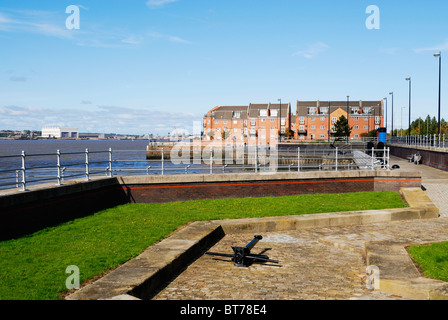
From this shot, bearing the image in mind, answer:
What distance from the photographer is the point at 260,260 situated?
8.95 metres

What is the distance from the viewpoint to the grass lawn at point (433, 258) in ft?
24.2

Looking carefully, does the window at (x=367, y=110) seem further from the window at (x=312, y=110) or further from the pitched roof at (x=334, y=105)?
the window at (x=312, y=110)

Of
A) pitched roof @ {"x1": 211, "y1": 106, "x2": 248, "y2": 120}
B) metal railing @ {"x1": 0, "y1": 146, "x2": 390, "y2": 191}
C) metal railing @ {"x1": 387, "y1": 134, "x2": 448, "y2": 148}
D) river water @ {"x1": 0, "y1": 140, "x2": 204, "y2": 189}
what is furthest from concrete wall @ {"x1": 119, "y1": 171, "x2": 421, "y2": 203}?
pitched roof @ {"x1": 211, "y1": 106, "x2": 248, "y2": 120}

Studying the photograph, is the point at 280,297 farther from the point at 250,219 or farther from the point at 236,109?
the point at 236,109

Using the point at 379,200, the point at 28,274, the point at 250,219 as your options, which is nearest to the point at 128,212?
the point at 250,219

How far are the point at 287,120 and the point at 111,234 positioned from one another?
116 m

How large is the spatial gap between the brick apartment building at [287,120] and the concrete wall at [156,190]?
90.3 meters

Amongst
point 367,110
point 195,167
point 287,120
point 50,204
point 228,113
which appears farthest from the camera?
point 228,113

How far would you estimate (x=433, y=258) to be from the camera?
8.37m

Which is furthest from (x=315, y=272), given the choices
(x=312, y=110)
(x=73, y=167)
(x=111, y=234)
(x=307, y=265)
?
(x=312, y=110)

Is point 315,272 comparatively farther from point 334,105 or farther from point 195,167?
point 334,105

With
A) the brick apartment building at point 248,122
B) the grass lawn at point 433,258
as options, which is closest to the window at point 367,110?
the brick apartment building at point 248,122

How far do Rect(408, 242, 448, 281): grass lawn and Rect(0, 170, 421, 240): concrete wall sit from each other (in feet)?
25.2

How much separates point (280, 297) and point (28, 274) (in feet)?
13.9
